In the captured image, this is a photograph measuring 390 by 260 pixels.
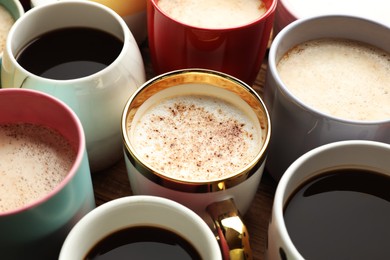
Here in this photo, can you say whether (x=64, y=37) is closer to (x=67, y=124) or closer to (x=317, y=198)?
(x=67, y=124)

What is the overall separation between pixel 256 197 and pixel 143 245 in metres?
0.24

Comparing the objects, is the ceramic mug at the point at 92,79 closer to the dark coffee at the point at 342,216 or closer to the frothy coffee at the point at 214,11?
the frothy coffee at the point at 214,11

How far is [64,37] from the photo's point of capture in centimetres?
93

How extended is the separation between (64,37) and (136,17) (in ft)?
0.48

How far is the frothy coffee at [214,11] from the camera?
949 mm

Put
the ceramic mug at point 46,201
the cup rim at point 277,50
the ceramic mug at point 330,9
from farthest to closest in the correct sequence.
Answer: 1. the ceramic mug at point 330,9
2. the cup rim at point 277,50
3. the ceramic mug at point 46,201

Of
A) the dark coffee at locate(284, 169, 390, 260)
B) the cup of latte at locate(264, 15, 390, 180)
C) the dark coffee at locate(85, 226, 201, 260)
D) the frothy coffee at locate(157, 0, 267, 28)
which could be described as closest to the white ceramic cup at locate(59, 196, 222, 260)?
the dark coffee at locate(85, 226, 201, 260)

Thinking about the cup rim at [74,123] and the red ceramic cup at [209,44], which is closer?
the cup rim at [74,123]

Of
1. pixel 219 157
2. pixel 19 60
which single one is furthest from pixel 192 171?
pixel 19 60

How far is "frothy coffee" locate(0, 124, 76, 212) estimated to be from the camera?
2.33 ft

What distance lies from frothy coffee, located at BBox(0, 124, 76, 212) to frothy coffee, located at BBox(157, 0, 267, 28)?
312 millimetres

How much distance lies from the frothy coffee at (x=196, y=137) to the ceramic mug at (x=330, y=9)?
0.71 ft

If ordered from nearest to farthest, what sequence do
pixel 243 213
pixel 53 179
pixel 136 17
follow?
pixel 53 179 < pixel 243 213 < pixel 136 17

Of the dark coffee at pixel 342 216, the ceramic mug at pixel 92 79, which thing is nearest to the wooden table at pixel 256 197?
the ceramic mug at pixel 92 79
